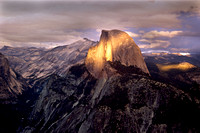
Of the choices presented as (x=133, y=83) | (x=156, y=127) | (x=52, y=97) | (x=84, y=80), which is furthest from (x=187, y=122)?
(x=52, y=97)

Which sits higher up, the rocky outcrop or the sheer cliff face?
the sheer cliff face

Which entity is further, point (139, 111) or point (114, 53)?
point (114, 53)

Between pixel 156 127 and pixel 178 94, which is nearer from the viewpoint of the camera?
pixel 156 127

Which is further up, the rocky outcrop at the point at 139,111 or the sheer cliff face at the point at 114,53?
the sheer cliff face at the point at 114,53

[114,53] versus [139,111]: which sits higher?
[114,53]

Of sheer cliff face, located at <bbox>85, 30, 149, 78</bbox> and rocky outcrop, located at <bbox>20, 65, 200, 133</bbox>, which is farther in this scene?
sheer cliff face, located at <bbox>85, 30, 149, 78</bbox>

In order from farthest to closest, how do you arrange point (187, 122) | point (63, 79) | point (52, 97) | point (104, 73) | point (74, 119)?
point (63, 79), point (52, 97), point (104, 73), point (74, 119), point (187, 122)

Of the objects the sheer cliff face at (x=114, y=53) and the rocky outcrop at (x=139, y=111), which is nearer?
the rocky outcrop at (x=139, y=111)

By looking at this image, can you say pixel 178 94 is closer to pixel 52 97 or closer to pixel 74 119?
pixel 74 119
